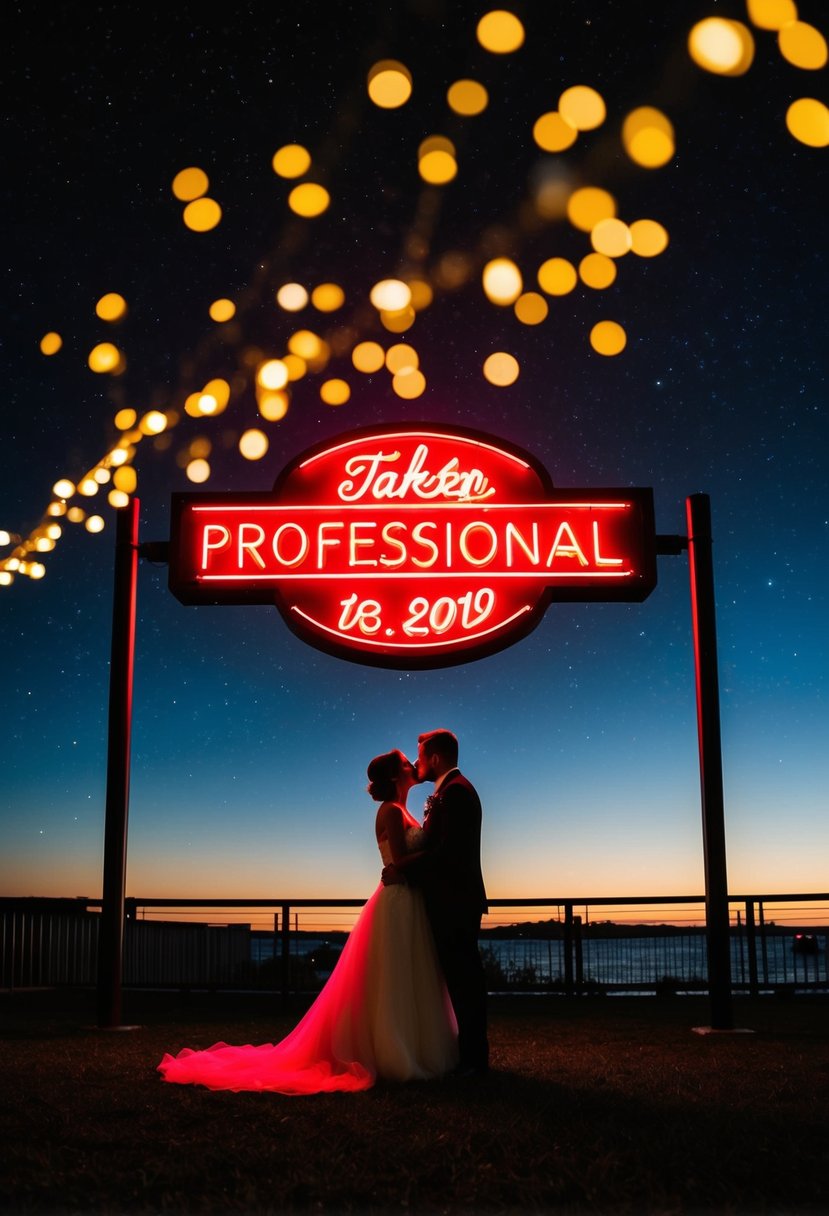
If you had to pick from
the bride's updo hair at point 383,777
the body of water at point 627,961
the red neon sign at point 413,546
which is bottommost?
the body of water at point 627,961

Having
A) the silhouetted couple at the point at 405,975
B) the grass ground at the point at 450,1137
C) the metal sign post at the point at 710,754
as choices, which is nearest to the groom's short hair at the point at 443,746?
the silhouetted couple at the point at 405,975

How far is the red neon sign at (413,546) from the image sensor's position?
28.6 feet

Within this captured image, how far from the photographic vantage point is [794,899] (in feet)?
35.4

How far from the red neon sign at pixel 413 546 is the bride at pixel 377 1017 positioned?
2.50 meters

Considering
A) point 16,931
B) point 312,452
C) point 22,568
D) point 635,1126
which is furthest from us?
point 16,931

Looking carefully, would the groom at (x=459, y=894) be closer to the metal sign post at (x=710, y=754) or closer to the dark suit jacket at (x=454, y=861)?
the dark suit jacket at (x=454, y=861)

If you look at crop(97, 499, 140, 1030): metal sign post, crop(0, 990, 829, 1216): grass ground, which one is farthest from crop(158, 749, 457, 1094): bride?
crop(97, 499, 140, 1030): metal sign post

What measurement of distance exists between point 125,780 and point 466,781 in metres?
3.54

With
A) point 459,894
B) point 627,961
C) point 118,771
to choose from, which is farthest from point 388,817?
point 627,961

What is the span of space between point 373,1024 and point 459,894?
843mm

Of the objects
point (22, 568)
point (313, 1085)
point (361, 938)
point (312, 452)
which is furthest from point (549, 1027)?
point (22, 568)

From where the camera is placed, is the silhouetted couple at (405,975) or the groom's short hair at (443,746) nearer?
the silhouetted couple at (405,975)

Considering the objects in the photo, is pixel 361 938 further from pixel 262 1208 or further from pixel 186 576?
pixel 186 576

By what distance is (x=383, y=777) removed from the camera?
6.40 metres
